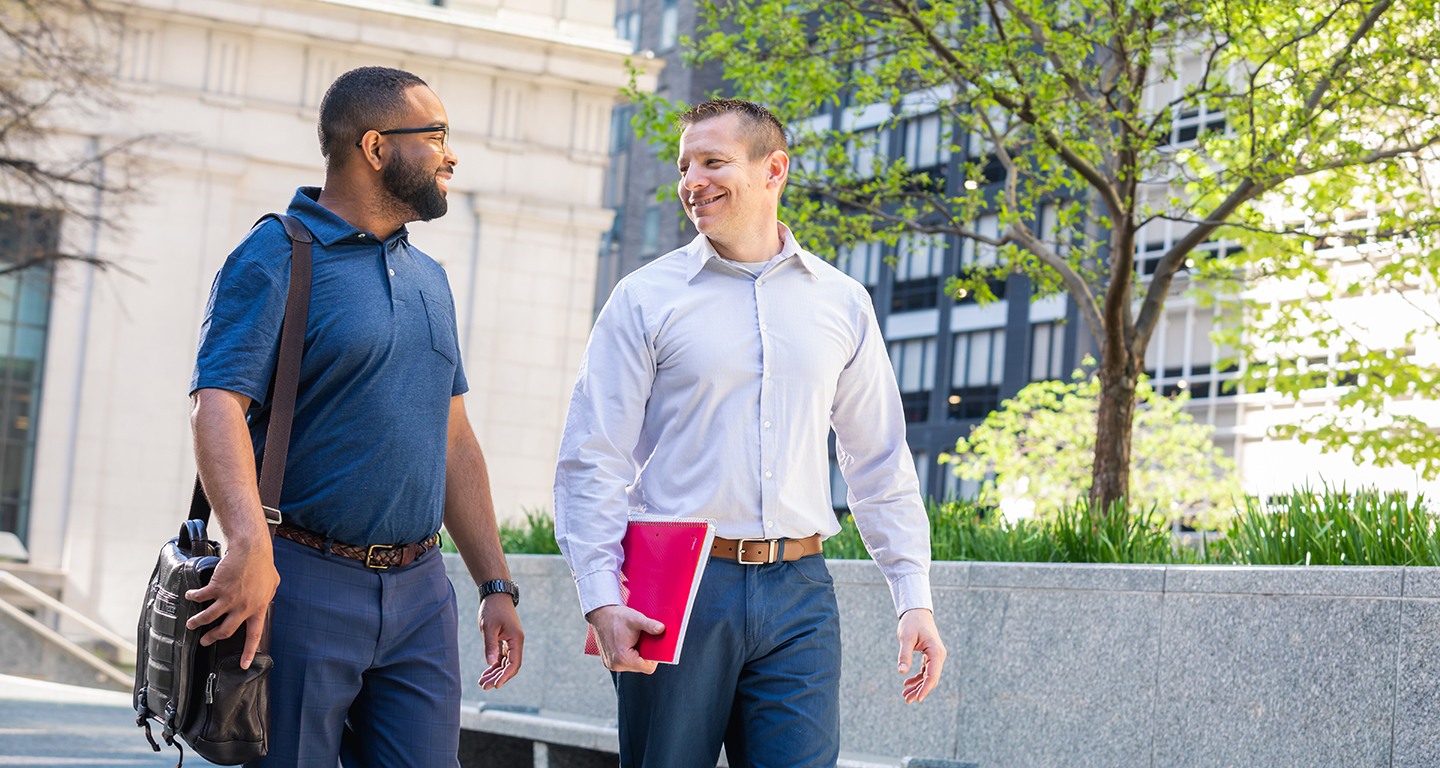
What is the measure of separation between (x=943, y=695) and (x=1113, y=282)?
518 centimetres

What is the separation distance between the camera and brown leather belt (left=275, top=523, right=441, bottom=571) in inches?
133

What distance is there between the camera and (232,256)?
3340mm

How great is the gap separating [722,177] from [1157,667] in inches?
132

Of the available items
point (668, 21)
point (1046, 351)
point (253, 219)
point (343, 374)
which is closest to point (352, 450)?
point (343, 374)

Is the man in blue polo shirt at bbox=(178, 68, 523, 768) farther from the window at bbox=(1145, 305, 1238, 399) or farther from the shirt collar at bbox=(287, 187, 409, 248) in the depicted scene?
the window at bbox=(1145, 305, 1238, 399)

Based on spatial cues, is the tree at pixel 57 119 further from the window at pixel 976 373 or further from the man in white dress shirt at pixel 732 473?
the window at pixel 976 373

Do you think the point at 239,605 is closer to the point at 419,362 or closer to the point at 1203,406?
the point at 419,362

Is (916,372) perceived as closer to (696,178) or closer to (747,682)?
(696,178)

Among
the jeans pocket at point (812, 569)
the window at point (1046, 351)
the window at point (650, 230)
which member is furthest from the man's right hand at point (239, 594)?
the window at point (650, 230)

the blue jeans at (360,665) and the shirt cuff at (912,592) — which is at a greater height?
the shirt cuff at (912,592)

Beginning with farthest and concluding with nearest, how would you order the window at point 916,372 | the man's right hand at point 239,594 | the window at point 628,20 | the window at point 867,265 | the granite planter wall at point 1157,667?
1. the window at point 628,20
2. the window at point 867,265
3. the window at point 916,372
4. the granite planter wall at point 1157,667
5. the man's right hand at point 239,594

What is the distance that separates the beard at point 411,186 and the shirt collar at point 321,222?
0.14 metres

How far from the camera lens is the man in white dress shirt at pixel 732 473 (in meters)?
3.59

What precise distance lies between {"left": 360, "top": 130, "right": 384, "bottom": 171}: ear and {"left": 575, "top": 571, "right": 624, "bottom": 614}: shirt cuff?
1.10 metres
